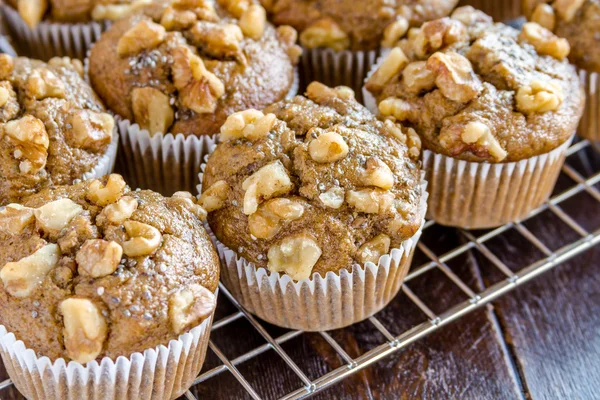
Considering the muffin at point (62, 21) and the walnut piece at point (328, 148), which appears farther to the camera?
the muffin at point (62, 21)

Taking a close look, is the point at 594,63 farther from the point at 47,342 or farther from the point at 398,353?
the point at 47,342

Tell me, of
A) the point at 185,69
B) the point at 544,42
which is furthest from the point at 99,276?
the point at 544,42

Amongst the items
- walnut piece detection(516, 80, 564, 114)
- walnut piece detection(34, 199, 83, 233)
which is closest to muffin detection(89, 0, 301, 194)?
walnut piece detection(34, 199, 83, 233)

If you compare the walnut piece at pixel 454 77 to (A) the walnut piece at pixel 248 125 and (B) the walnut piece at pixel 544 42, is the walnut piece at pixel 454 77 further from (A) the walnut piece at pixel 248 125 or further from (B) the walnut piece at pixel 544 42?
(A) the walnut piece at pixel 248 125

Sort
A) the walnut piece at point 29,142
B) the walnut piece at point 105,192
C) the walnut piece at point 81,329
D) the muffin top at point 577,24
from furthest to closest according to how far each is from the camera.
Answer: the muffin top at point 577,24 < the walnut piece at point 29,142 < the walnut piece at point 105,192 < the walnut piece at point 81,329

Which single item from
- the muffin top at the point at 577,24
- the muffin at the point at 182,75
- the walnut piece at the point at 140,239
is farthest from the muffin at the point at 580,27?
the walnut piece at the point at 140,239

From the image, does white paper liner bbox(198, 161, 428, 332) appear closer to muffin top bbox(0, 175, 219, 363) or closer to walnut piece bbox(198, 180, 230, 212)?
walnut piece bbox(198, 180, 230, 212)

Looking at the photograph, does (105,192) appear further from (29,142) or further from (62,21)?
(62,21)

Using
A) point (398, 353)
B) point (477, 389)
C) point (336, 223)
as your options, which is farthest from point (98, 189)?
point (477, 389)
